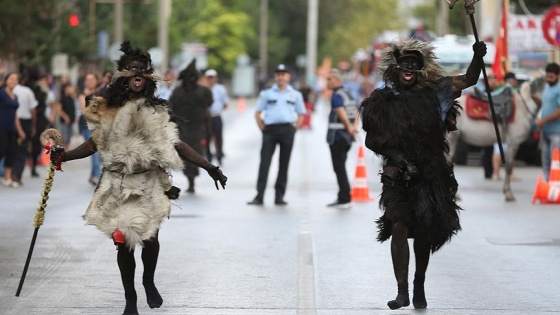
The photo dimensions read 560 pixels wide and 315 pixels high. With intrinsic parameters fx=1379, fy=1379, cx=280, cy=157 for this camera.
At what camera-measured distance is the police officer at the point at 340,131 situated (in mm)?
17547

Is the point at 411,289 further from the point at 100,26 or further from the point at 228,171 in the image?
the point at 100,26

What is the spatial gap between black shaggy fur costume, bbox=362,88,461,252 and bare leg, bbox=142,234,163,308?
1.57 metres

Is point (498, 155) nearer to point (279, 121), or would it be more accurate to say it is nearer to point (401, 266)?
point (279, 121)

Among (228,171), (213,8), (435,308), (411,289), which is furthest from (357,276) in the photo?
(213,8)

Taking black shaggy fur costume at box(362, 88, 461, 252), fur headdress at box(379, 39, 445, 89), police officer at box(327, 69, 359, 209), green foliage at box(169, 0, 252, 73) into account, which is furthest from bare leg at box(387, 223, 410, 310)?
green foliage at box(169, 0, 252, 73)

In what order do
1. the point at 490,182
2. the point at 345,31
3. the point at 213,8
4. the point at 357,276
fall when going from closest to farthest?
the point at 357,276 → the point at 490,182 → the point at 213,8 → the point at 345,31

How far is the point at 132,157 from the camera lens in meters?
8.91

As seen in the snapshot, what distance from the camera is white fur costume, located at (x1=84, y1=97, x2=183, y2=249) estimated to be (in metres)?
8.90

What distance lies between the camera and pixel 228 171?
25.1 metres

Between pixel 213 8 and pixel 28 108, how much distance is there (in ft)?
228

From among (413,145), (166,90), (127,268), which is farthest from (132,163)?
(166,90)

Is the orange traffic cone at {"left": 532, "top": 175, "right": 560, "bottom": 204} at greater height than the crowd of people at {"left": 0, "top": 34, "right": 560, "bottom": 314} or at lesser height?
lesser

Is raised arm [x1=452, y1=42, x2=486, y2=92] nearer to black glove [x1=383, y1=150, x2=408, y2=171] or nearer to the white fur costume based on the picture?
black glove [x1=383, y1=150, x2=408, y2=171]

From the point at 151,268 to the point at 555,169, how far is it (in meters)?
10.3
